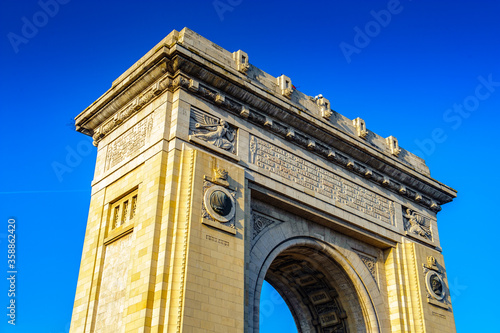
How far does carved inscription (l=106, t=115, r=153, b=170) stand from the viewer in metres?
18.4

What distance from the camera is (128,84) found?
1891 cm

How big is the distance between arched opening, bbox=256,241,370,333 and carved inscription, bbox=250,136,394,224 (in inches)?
82.4

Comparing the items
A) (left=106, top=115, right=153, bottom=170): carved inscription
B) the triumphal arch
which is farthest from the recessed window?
(left=106, top=115, right=153, bottom=170): carved inscription

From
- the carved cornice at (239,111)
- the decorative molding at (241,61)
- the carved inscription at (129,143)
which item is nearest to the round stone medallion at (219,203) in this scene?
the carved inscription at (129,143)

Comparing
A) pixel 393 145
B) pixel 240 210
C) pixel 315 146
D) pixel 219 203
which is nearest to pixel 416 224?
pixel 393 145

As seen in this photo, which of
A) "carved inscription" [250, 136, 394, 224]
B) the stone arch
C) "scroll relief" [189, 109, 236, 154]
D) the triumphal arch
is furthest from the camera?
"carved inscription" [250, 136, 394, 224]

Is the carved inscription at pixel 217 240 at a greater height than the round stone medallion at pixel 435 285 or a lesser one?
lesser

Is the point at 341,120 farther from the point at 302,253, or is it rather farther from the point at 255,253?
the point at 255,253

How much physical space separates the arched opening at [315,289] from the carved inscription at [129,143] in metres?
6.07

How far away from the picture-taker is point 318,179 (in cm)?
2088

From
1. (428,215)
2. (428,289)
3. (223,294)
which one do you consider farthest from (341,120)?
(223,294)

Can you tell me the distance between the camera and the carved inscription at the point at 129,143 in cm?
1838

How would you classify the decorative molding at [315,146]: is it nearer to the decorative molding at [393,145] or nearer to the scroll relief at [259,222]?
the decorative molding at [393,145]

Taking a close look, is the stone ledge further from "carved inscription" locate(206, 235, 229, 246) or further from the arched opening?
the arched opening
